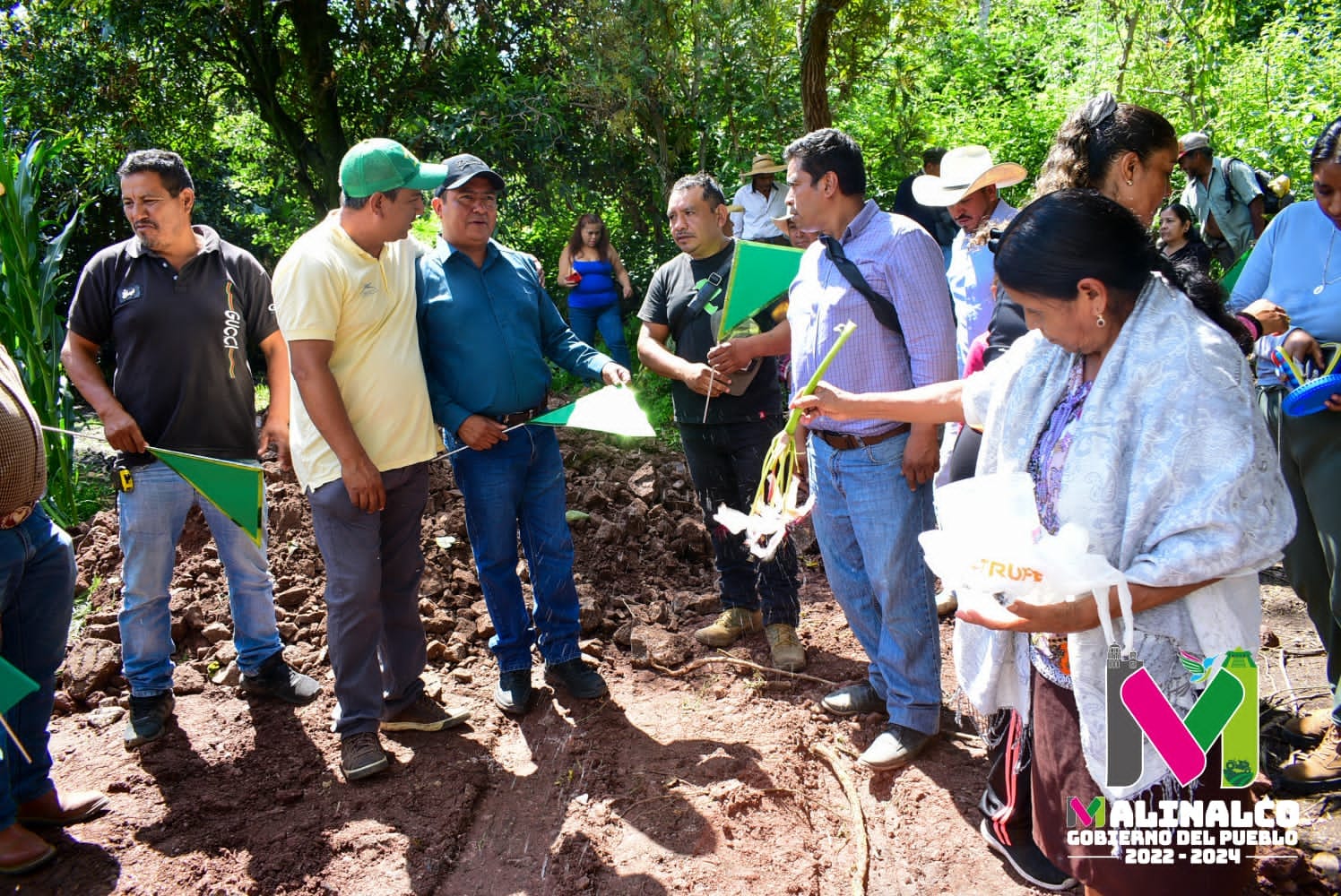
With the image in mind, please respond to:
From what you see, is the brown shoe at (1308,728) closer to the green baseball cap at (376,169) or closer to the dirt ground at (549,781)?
the dirt ground at (549,781)

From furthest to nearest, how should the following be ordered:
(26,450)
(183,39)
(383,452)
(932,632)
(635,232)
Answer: (635,232) < (183,39) < (383,452) < (932,632) < (26,450)

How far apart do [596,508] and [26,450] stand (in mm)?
3597

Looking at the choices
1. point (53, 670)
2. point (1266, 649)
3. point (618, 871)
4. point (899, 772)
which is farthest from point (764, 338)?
point (53, 670)

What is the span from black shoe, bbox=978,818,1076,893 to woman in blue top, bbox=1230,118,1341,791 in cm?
100

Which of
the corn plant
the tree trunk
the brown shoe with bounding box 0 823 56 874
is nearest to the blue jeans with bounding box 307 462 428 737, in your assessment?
the brown shoe with bounding box 0 823 56 874

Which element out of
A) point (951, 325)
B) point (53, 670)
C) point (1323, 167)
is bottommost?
point (53, 670)

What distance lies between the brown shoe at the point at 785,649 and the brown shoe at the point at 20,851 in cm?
283

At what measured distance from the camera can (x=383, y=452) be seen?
3578mm

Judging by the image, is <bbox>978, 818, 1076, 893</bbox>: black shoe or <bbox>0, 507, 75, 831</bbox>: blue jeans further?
<bbox>0, 507, 75, 831</bbox>: blue jeans

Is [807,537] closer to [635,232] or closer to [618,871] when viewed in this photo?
[618,871]

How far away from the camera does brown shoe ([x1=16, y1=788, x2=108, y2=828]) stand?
3229mm

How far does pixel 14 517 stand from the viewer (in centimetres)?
292

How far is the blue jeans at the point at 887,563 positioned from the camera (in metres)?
3.25

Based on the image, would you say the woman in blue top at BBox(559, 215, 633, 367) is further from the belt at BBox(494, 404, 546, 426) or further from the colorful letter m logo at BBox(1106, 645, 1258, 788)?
the colorful letter m logo at BBox(1106, 645, 1258, 788)
